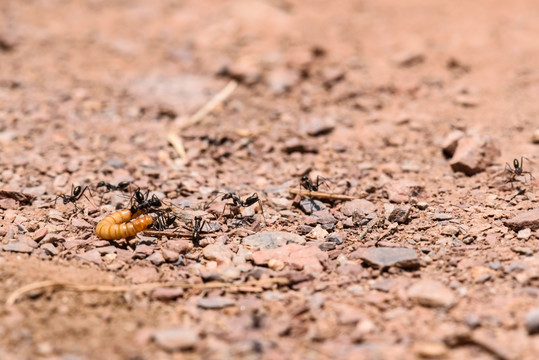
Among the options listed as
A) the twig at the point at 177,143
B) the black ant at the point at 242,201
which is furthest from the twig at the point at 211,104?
the black ant at the point at 242,201

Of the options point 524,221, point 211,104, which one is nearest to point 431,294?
point 524,221

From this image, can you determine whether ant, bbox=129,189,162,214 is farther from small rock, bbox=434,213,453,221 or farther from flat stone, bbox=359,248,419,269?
small rock, bbox=434,213,453,221

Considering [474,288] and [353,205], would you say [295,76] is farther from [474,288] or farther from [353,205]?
[474,288]

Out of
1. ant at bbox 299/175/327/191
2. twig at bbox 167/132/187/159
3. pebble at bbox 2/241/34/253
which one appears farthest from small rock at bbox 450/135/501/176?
pebble at bbox 2/241/34/253

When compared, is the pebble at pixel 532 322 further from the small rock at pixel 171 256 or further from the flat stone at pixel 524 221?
the small rock at pixel 171 256

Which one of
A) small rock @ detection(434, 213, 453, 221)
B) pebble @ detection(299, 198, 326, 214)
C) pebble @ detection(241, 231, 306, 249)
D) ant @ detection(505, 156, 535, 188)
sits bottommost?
pebble @ detection(241, 231, 306, 249)

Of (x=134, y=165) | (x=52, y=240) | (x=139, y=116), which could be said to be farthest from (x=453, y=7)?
(x=52, y=240)
